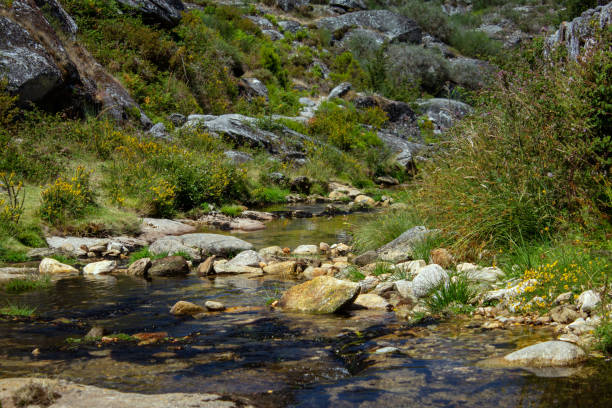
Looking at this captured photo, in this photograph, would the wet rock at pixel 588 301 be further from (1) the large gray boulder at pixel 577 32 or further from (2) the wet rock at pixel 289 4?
(2) the wet rock at pixel 289 4

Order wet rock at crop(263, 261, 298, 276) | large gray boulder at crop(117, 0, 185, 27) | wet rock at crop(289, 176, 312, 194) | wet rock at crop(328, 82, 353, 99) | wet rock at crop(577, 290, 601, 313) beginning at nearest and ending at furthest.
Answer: wet rock at crop(577, 290, 601, 313) < wet rock at crop(263, 261, 298, 276) < wet rock at crop(289, 176, 312, 194) < large gray boulder at crop(117, 0, 185, 27) < wet rock at crop(328, 82, 353, 99)

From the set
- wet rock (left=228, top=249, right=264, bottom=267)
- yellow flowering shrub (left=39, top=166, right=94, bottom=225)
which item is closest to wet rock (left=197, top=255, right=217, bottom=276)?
wet rock (left=228, top=249, right=264, bottom=267)

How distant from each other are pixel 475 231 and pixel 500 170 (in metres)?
0.84

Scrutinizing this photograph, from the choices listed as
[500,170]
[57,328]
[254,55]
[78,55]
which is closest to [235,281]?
[57,328]

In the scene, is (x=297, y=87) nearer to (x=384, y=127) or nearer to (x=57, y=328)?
(x=384, y=127)

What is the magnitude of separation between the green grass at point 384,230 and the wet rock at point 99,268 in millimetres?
3900

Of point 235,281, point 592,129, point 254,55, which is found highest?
point 254,55

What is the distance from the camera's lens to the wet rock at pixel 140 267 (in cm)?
710

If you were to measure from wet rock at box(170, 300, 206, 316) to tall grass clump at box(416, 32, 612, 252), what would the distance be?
3113 millimetres

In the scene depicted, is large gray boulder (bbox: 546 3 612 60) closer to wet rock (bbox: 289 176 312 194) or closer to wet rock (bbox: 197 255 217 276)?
wet rock (bbox: 197 255 217 276)

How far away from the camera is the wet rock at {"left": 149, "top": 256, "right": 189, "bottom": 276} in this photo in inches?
281

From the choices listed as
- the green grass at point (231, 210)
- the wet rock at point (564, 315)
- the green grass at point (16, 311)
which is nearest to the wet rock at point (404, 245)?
the wet rock at point (564, 315)

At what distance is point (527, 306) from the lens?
4.25m

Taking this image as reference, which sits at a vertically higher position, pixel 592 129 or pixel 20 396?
pixel 592 129
